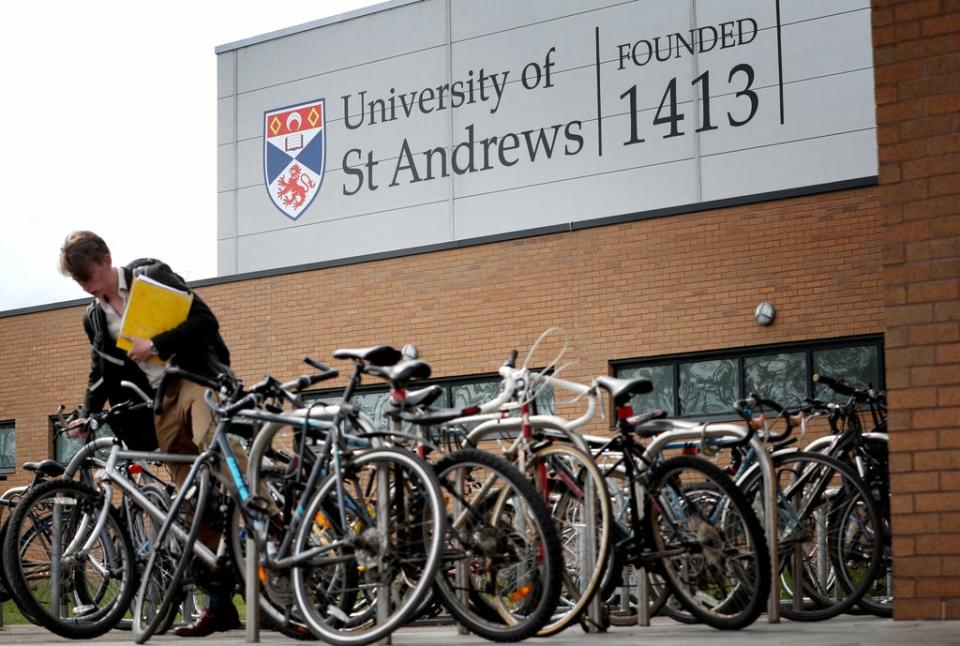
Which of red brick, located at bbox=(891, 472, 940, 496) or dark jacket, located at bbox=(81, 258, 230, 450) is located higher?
dark jacket, located at bbox=(81, 258, 230, 450)

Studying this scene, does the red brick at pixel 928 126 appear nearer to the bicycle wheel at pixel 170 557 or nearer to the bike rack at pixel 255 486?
the bike rack at pixel 255 486

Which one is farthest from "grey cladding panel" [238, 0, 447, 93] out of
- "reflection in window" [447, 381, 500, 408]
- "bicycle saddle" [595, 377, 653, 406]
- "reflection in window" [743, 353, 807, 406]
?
"bicycle saddle" [595, 377, 653, 406]

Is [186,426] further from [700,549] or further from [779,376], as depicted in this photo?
[779,376]

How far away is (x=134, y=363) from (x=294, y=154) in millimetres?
19272

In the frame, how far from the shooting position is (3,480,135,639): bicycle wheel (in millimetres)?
5906

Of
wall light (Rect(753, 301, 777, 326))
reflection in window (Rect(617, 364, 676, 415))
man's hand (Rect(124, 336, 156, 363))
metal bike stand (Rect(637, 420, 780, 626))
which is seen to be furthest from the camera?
reflection in window (Rect(617, 364, 676, 415))

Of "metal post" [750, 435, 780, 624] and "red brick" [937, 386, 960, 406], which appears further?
"metal post" [750, 435, 780, 624]

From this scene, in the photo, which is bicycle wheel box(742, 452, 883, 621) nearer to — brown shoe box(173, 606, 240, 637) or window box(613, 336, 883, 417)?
brown shoe box(173, 606, 240, 637)

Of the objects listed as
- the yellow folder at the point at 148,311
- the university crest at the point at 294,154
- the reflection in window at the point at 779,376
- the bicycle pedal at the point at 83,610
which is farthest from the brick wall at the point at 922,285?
the university crest at the point at 294,154

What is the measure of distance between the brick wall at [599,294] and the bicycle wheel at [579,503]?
10.2 m

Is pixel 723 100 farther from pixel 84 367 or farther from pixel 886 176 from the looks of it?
pixel 886 176

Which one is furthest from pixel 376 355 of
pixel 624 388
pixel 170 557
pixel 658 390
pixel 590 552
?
pixel 658 390

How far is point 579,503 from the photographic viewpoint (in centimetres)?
513

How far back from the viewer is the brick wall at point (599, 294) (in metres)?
15.2
